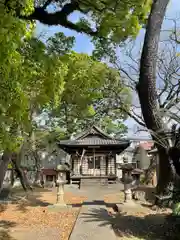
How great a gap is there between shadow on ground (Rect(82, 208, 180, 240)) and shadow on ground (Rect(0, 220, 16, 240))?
229 cm

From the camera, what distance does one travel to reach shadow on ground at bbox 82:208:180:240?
7727 mm

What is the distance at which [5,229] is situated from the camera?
28.5 feet

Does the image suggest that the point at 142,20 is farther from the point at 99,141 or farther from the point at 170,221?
the point at 99,141

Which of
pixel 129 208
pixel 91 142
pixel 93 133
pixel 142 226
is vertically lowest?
pixel 142 226

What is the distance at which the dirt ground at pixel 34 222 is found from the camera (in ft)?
25.8

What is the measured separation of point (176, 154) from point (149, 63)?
3.02 metres

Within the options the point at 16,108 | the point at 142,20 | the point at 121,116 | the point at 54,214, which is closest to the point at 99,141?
the point at 121,116

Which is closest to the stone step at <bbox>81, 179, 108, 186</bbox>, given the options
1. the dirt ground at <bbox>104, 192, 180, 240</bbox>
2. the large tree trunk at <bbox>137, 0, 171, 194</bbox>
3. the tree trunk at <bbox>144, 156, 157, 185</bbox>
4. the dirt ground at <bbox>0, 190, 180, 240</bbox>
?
the tree trunk at <bbox>144, 156, 157, 185</bbox>

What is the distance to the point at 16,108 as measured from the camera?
167 inches

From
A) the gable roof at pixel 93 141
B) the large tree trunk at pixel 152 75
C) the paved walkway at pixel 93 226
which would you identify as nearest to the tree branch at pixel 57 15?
the large tree trunk at pixel 152 75

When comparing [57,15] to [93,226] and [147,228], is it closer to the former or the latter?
[93,226]

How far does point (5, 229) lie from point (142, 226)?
4.10m

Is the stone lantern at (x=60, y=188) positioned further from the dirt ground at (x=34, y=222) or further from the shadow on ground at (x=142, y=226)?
the shadow on ground at (x=142, y=226)

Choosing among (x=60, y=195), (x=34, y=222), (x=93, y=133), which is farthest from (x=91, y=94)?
(x=93, y=133)
